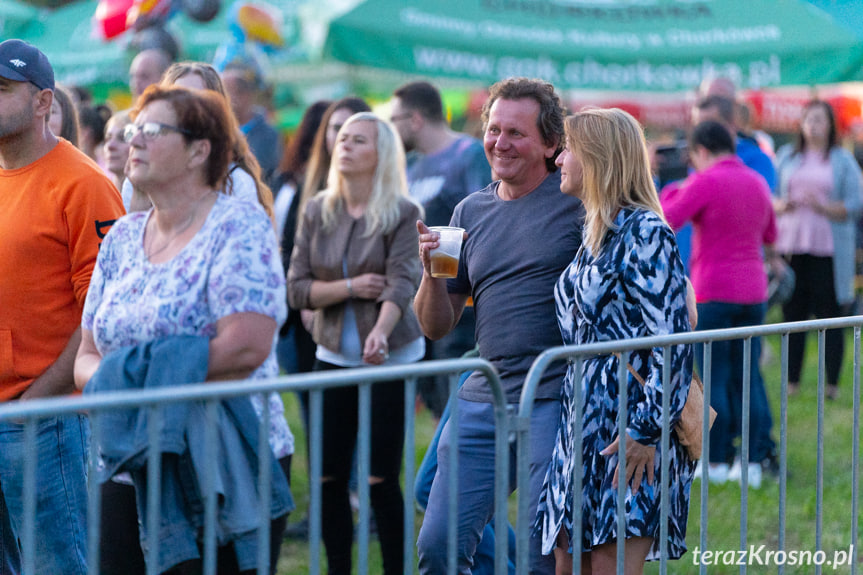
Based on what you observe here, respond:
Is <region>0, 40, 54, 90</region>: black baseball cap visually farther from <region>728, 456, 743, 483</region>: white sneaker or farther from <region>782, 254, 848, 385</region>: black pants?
<region>782, 254, 848, 385</region>: black pants

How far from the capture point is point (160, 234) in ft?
9.93

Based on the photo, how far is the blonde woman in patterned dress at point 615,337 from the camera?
3115 mm

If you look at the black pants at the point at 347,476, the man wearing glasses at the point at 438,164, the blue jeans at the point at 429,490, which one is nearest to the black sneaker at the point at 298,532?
the black pants at the point at 347,476

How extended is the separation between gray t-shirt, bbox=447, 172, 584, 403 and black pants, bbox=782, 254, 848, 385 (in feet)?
18.4

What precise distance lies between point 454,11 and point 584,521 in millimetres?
7698

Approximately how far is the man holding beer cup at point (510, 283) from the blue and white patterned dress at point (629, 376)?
0.65ft

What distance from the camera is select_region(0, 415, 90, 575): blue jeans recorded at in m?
3.39

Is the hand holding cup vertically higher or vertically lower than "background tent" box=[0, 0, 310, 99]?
lower

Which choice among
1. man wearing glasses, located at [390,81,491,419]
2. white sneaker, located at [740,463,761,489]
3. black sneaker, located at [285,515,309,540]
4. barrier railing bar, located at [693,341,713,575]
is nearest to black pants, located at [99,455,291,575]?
barrier railing bar, located at [693,341,713,575]

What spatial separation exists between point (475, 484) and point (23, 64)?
1.98 m

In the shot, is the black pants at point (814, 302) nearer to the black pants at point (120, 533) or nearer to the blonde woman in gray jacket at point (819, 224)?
the blonde woman in gray jacket at point (819, 224)

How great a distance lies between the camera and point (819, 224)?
857cm

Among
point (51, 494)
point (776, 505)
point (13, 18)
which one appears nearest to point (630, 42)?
point (776, 505)

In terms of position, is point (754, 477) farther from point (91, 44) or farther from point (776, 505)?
point (91, 44)
